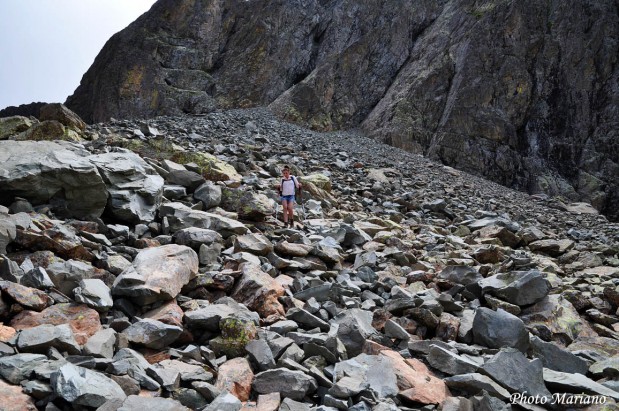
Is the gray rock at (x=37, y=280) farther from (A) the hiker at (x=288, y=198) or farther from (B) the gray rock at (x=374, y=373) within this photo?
(A) the hiker at (x=288, y=198)

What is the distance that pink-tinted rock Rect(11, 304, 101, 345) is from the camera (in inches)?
195

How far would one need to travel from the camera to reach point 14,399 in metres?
3.65

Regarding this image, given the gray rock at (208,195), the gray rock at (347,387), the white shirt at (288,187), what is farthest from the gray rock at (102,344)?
the white shirt at (288,187)

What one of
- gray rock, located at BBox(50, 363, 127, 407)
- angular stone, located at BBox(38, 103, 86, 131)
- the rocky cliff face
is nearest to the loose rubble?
gray rock, located at BBox(50, 363, 127, 407)

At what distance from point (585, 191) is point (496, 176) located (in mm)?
8140

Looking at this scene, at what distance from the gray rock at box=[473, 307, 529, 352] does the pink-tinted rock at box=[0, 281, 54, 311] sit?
589 centimetres

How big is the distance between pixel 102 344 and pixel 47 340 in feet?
1.69

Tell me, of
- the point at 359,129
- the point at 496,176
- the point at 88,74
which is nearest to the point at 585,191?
the point at 496,176

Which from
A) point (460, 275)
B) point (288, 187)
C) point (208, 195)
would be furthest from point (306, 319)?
point (288, 187)

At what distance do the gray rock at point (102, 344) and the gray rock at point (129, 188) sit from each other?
14.8 feet

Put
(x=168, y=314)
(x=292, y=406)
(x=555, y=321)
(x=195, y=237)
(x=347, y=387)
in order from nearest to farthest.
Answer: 1. (x=292, y=406)
2. (x=347, y=387)
3. (x=168, y=314)
4. (x=555, y=321)
5. (x=195, y=237)

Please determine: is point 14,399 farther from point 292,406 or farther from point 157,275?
point 157,275

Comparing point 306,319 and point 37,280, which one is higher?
point 37,280

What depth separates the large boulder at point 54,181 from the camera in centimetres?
805
